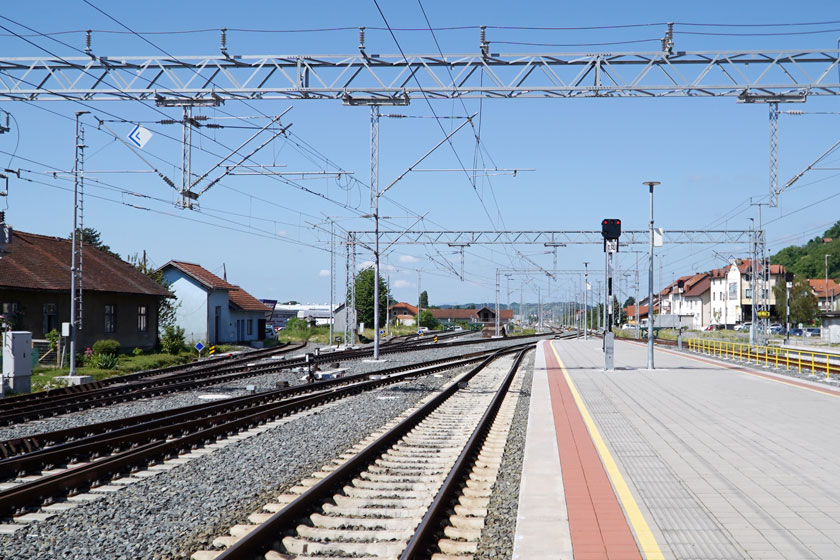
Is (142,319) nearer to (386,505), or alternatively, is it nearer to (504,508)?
(386,505)

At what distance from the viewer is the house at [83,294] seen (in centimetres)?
2992

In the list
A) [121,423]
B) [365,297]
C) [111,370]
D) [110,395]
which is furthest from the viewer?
[365,297]

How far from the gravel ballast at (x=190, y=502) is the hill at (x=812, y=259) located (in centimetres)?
14861

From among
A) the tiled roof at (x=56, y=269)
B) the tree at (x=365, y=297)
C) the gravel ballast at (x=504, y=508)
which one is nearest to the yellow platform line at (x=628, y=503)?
the gravel ballast at (x=504, y=508)

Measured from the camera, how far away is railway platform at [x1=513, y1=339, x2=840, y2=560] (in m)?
5.93

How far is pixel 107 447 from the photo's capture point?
36.3ft

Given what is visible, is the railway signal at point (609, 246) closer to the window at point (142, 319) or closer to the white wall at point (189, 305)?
the window at point (142, 319)

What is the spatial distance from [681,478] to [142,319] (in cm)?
3562

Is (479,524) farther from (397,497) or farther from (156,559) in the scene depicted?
(156,559)

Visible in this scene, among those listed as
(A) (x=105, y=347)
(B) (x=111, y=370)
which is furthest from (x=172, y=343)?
(B) (x=111, y=370)

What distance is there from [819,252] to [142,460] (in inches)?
6384

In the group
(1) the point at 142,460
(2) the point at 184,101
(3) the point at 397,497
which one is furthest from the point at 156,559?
(2) the point at 184,101

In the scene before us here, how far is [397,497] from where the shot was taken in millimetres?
8156

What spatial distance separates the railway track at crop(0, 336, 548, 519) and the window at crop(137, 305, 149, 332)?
2366 cm
